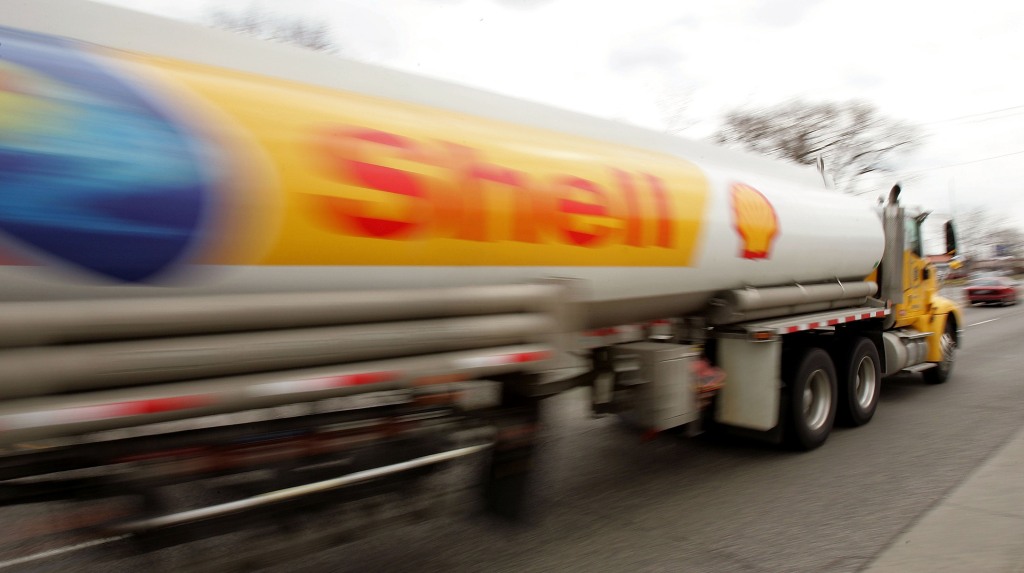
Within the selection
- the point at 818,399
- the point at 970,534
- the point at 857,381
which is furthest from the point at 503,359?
the point at 857,381

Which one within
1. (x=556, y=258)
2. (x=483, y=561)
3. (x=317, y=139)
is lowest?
(x=483, y=561)

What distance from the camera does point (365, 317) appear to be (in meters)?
2.90

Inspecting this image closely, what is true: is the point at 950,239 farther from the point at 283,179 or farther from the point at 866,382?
the point at 283,179

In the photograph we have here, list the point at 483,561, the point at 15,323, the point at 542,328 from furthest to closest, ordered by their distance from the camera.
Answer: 1. the point at 483,561
2. the point at 542,328
3. the point at 15,323

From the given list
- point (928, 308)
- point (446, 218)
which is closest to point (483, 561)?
point (446, 218)

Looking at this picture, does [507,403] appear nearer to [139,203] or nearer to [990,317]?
[139,203]

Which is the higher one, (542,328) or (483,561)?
(542,328)

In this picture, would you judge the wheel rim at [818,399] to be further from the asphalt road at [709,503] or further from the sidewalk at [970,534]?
the sidewalk at [970,534]

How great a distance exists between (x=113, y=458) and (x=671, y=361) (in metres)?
3.69

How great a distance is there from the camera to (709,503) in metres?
5.16

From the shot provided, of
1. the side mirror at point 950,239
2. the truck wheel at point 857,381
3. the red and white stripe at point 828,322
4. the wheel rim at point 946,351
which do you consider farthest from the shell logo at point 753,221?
the wheel rim at point 946,351

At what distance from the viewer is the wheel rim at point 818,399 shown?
6703mm

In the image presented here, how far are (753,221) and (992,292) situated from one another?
29140mm

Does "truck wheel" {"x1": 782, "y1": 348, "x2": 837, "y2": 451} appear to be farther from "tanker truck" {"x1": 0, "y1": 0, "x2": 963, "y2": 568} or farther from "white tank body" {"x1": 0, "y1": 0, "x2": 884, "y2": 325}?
"white tank body" {"x1": 0, "y1": 0, "x2": 884, "y2": 325}
